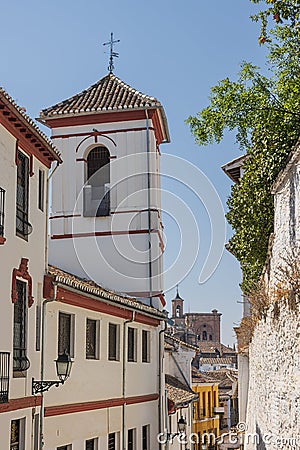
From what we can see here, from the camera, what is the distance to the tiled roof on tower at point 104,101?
84.1 ft

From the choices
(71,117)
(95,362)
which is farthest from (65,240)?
(95,362)

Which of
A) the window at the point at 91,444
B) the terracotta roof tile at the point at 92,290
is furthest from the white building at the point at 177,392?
the window at the point at 91,444

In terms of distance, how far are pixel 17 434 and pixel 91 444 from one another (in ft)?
14.9

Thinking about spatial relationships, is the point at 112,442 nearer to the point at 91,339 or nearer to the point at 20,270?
the point at 91,339

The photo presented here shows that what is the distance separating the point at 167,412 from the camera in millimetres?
24719

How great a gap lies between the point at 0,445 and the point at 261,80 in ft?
31.4

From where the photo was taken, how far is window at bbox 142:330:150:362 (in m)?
22.5

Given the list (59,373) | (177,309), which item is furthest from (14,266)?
(177,309)

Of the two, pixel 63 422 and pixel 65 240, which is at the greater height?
pixel 65 240

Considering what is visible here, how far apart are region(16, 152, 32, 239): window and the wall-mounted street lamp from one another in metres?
2.38

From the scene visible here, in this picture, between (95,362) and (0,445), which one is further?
(95,362)

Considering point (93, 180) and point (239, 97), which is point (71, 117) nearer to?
point (93, 180)

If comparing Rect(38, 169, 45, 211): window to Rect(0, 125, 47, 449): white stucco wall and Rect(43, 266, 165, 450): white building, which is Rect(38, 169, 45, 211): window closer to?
Rect(0, 125, 47, 449): white stucco wall

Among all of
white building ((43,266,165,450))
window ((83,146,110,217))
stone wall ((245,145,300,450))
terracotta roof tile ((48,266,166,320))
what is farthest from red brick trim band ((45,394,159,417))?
window ((83,146,110,217))
